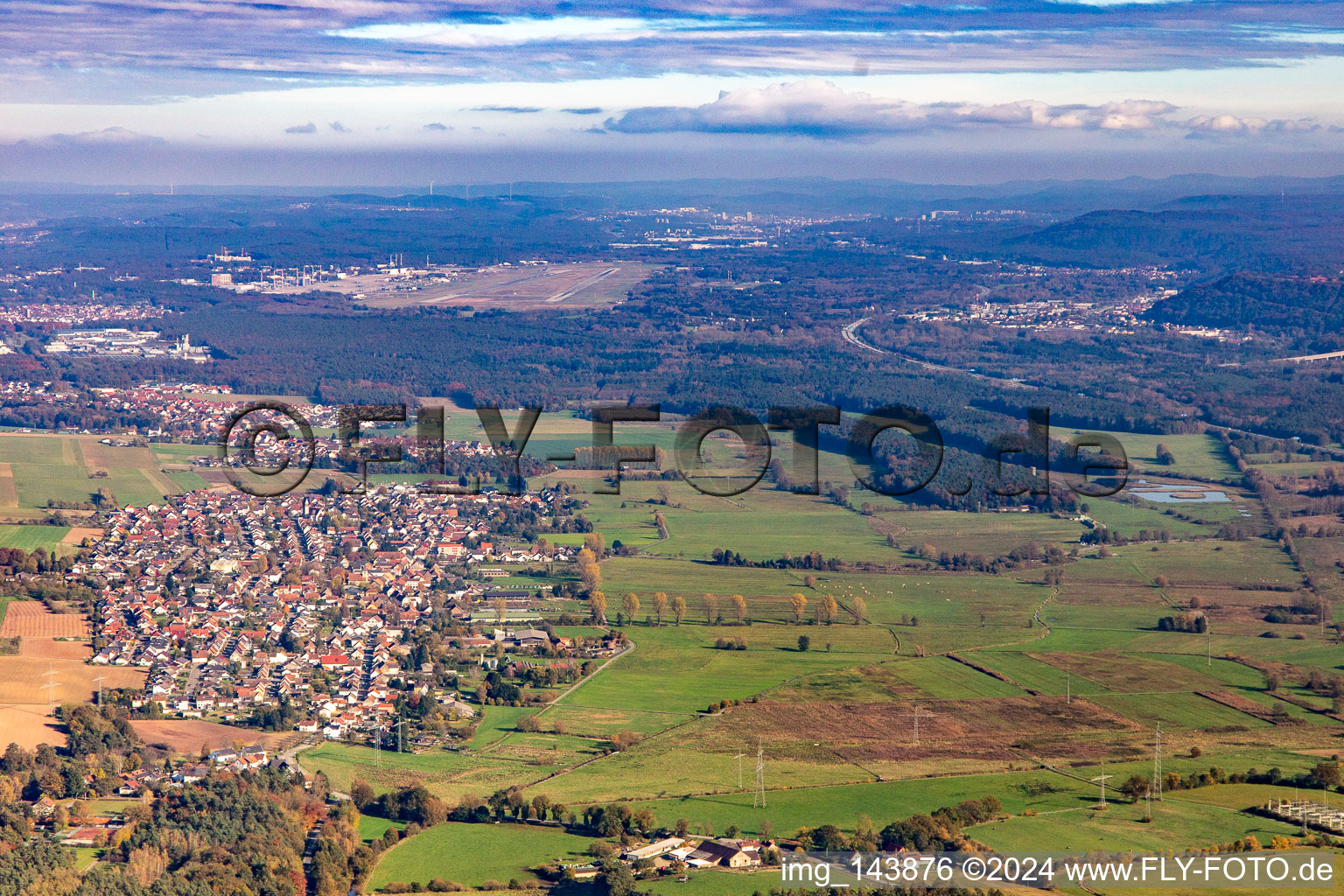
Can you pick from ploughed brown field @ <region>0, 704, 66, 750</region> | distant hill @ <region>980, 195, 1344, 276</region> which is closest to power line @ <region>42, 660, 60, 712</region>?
ploughed brown field @ <region>0, 704, 66, 750</region>

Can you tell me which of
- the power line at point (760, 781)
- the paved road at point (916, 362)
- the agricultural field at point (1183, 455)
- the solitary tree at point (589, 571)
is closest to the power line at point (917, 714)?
the power line at point (760, 781)

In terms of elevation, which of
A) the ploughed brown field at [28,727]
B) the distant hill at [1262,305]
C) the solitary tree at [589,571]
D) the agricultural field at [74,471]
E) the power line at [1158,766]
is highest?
the distant hill at [1262,305]

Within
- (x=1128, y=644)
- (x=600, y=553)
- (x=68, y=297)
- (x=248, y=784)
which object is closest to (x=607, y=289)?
(x=68, y=297)

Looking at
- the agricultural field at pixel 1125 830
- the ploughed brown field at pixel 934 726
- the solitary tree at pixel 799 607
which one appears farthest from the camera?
the solitary tree at pixel 799 607

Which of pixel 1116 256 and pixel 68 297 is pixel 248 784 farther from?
pixel 1116 256

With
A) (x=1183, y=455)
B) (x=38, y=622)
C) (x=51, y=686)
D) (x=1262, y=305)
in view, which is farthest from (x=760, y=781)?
(x=1262, y=305)

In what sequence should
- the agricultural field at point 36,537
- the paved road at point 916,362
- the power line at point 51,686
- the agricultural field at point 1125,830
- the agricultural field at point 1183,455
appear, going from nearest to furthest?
the agricultural field at point 1125,830, the power line at point 51,686, the agricultural field at point 36,537, the agricultural field at point 1183,455, the paved road at point 916,362

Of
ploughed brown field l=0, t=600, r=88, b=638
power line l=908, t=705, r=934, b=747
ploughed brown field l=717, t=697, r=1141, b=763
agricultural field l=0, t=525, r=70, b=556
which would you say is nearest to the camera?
ploughed brown field l=717, t=697, r=1141, b=763

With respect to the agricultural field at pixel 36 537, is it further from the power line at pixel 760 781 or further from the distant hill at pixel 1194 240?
the distant hill at pixel 1194 240

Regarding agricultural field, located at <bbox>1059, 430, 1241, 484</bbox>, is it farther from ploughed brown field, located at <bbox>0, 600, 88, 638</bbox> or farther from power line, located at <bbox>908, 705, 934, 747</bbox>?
ploughed brown field, located at <bbox>0, 600, 88, 638</bbox>
